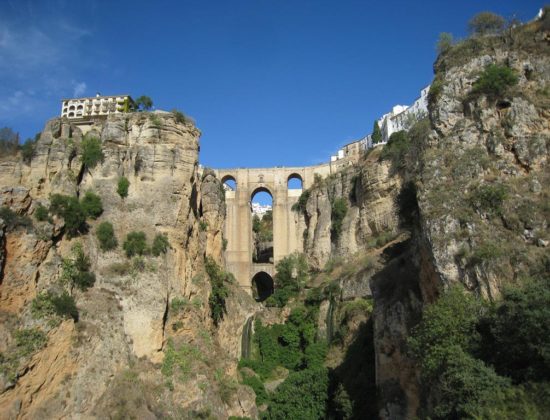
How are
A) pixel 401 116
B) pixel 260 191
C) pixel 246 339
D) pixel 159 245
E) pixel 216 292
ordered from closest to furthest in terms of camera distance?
pixel 159 245, pixel 216 292, pixel 246 339, pixel 260 191, pixel 401 116

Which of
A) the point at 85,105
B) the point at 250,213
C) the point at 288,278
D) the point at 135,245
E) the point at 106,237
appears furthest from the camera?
the point at 85,105

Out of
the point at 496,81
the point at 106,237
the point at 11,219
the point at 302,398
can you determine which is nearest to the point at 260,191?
the point at 302,398

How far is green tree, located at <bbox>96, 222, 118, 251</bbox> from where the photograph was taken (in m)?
25.3

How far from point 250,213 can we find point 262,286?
7.06 metres

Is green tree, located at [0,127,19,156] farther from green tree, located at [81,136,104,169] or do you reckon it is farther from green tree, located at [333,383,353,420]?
green tree, located at [333,383,353,420]

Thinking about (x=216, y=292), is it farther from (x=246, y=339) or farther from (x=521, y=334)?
(x=521, y=334)

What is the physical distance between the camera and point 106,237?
83.2ft

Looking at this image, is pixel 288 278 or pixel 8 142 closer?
pixel 8 142

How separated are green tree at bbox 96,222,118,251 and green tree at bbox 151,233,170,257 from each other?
5.76 ft

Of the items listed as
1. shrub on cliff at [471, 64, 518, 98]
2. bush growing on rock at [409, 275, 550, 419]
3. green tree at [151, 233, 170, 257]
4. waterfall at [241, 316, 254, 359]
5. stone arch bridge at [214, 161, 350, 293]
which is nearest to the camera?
bush growing on rock at [409, 275, 550, 419]

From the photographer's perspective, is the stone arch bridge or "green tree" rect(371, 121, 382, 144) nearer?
the stone arch bridge

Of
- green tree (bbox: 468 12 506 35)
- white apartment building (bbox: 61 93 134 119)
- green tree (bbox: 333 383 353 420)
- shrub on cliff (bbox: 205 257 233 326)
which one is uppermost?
white apartment building (bbox: 61 93 134 119)

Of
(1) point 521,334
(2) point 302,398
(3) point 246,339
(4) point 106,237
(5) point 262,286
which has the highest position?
(5) point 262,286

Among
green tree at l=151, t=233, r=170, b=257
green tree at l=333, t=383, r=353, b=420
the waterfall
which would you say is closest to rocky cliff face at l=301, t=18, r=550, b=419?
green tree at l=333, t=383, r=353, b=420
